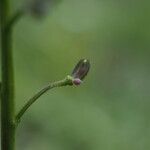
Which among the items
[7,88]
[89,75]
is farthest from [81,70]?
[89,75]

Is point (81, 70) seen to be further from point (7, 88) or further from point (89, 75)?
point (89, 75)

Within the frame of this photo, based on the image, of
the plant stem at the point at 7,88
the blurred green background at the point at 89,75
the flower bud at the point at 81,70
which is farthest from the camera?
the blurred green background at the point at 89,75

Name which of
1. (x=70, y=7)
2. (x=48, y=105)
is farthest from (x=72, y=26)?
(x=48, y=105)

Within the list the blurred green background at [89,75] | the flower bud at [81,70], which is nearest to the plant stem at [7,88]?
the flower bud at [81,70]

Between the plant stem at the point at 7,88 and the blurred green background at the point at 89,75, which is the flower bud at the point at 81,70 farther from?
the blurred green background at the point at 89,75

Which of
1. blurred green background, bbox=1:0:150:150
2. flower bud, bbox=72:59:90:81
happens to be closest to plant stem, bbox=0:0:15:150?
flower bud, bbox=72:59:90:81

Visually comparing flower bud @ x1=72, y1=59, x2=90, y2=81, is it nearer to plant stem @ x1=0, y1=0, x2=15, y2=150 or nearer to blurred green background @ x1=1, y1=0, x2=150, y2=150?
plant stem @ x1=0, y1=0, x2=15, y2=150

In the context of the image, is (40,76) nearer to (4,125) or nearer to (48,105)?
(48,105)
